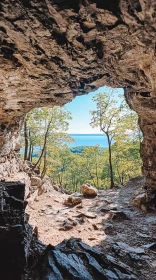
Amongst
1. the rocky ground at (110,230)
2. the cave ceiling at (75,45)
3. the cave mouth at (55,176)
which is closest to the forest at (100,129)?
the cave mouth at (55,176)

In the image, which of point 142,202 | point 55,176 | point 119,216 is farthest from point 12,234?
point 55,176

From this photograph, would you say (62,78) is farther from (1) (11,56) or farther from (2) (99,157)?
(2) (99,157)

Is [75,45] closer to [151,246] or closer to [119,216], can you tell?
[151,246]

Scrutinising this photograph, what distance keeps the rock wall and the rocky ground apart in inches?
240

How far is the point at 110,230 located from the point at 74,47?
28.0 feet

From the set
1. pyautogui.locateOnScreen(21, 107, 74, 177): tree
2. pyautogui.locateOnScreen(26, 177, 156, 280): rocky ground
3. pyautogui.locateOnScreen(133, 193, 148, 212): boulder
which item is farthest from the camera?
pyautogui.locateOnScreen(21, 107, 74, 177): tree

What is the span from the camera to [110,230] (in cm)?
897

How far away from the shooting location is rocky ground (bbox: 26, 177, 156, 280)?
615cm

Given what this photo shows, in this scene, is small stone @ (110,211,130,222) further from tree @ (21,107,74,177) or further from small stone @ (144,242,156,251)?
tree @ (21,107,74,177)

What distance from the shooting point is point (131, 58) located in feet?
18.2

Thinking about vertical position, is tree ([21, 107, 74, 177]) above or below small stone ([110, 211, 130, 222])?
above

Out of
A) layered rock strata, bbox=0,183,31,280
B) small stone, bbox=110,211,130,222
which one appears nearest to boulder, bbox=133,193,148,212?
small stone, bbox=110,211,130,222

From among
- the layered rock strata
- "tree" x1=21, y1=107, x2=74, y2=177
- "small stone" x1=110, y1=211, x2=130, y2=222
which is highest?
"tree" x1=21, y1=107, x2=74, y2=177

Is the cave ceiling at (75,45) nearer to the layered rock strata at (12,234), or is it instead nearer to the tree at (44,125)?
the layered rock strata at (12,234)
